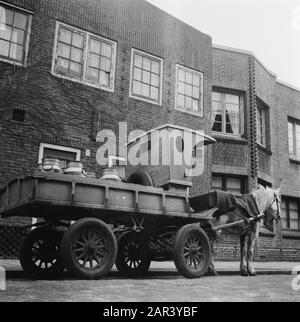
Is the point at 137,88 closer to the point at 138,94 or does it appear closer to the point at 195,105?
the point at 138,94

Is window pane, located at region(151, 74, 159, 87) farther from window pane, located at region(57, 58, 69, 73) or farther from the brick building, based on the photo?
window pane, located at region(57, 58, 69, 73)

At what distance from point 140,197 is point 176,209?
77 cm

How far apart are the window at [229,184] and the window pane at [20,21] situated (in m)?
8.05

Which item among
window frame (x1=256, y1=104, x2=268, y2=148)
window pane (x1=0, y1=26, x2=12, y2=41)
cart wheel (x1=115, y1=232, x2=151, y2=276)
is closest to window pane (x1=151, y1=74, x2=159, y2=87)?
window pane (x1=0, y1=26, x2=12, y2=41)

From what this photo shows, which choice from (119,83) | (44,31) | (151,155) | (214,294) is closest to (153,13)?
(119,83)

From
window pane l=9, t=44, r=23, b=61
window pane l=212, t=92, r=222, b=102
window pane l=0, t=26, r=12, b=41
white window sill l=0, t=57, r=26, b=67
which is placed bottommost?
white window sill l=0, t=57, r=26, b=67

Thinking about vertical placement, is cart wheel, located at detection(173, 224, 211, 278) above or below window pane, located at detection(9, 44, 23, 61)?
below

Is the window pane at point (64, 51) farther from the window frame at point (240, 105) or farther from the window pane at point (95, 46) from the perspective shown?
the window frame at point (240, 105)

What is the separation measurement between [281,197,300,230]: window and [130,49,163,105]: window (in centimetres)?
759

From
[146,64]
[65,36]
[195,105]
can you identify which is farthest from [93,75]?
[195,105]

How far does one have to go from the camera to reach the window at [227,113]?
50.1 ft

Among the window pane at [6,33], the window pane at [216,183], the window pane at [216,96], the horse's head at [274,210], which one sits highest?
the window pane at [216,96]

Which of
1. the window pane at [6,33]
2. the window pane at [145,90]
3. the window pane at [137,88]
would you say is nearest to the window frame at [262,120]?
the window pane at [145,90]

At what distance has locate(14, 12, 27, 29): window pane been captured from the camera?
10.8m
